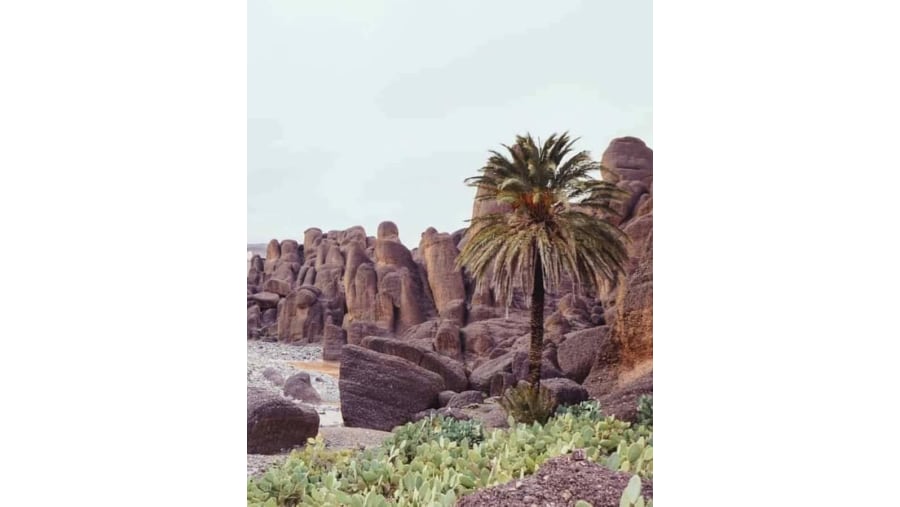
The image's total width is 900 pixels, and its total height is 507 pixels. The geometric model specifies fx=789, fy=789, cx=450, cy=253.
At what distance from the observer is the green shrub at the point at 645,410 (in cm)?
586

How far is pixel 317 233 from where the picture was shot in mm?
6062

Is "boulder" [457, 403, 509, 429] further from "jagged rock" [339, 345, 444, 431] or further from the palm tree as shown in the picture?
the palm tree

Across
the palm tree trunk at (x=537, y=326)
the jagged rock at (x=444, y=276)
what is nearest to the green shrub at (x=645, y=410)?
the palm tree trunk at (x=537, y=326)

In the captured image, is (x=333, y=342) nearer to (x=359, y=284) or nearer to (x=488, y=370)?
(x=359, y=284)

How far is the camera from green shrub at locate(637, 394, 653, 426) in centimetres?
586

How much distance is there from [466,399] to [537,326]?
786 millimetres

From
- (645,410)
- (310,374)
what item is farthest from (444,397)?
(645,410)

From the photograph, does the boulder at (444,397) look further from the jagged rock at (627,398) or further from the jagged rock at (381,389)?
the jagged rock at (627,398)

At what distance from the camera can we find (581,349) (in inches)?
233

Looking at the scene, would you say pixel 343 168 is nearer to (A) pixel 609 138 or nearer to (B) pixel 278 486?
(A) pixel 609 138

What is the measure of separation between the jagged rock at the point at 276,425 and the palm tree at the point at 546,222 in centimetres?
186

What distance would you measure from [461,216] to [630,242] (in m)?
1.27

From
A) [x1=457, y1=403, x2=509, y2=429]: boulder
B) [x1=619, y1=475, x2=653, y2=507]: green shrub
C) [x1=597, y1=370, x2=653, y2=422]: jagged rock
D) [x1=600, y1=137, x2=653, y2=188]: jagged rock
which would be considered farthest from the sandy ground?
[x1=600, y1=137, x2=653, y2=188]: jagged rock

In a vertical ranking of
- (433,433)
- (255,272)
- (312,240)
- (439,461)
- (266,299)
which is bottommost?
(439,461)
